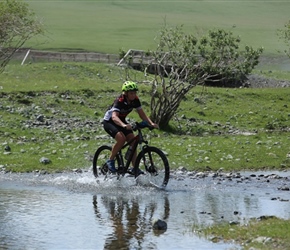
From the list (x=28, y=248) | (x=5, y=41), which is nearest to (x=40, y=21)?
(x=5, y=41)

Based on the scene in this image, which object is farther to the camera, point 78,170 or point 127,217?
point 78,170

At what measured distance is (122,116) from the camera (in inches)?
749

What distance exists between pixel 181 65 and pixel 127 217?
55.7 ft

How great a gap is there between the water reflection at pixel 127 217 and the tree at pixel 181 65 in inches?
459

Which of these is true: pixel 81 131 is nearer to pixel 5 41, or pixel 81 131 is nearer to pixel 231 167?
pixel 231 167

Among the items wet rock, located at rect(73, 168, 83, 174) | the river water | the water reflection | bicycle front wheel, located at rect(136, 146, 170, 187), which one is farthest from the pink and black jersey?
wet rock, located at rect(73, 168, 83, 174)

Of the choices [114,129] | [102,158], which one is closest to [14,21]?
[102,158]

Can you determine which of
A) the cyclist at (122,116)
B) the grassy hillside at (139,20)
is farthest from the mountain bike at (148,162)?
the grassy hillside at (139,20)

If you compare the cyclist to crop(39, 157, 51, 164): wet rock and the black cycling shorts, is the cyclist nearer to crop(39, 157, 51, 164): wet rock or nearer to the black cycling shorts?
the black cycling shorts

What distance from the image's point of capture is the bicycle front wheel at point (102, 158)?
19.8 metres

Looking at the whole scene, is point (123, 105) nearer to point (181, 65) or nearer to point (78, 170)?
point (78, 170)

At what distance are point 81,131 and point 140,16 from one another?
3069 inches

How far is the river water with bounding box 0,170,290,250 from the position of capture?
14.0 m

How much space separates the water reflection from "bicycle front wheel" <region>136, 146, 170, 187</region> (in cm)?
90
